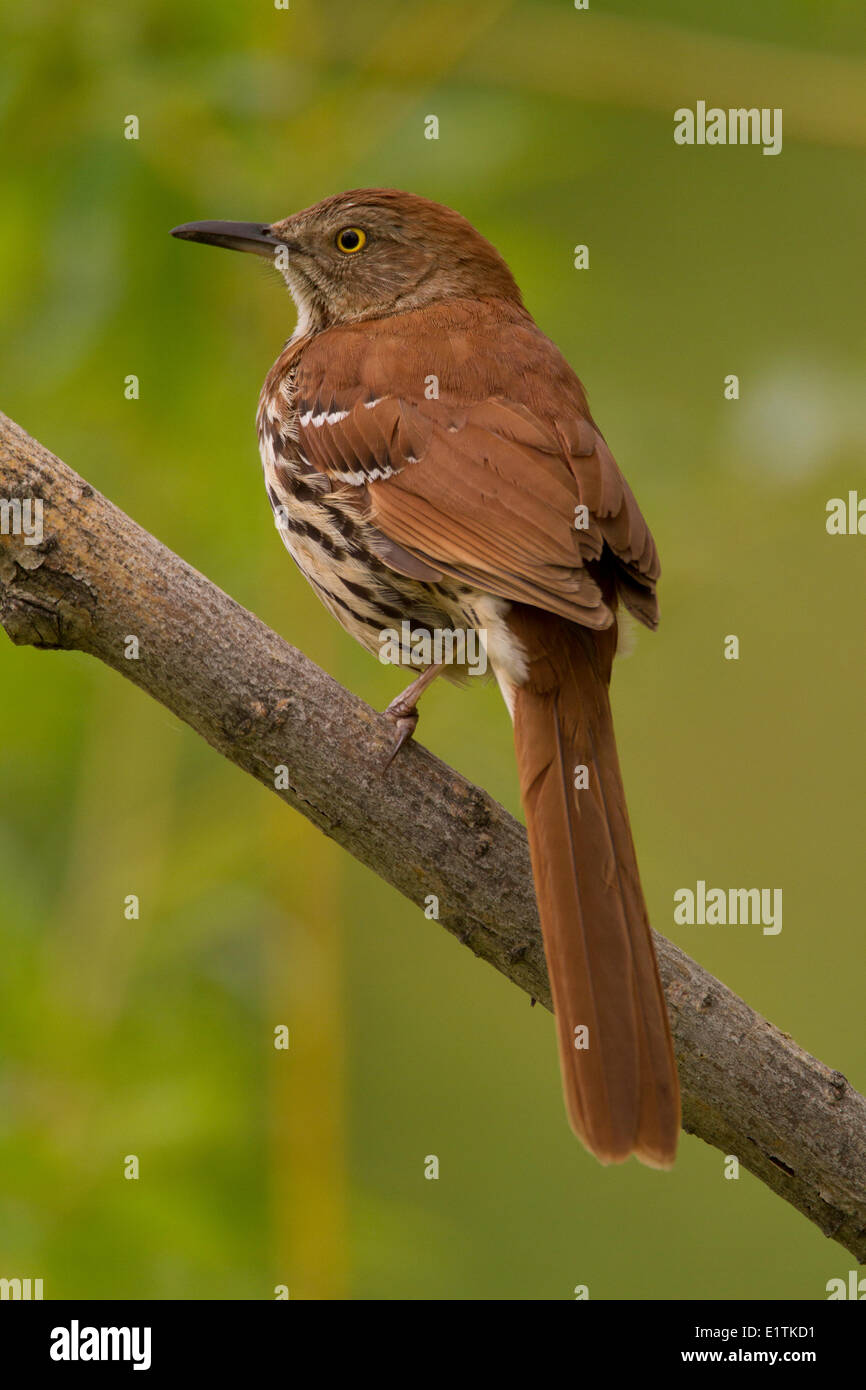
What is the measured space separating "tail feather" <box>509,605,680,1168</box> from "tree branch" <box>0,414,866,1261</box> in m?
0.13

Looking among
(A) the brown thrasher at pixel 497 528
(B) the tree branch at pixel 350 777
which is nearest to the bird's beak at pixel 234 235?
(A) the brown thrasher at pixel 497 528

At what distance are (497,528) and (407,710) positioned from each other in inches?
16.1

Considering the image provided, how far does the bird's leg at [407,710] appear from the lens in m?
3.03

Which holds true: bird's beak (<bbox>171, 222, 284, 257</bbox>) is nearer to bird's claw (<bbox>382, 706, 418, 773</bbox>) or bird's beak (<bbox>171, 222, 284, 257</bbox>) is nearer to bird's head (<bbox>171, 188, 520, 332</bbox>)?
bird's head (<bbox>171, 188, 520, 332</bbox>)

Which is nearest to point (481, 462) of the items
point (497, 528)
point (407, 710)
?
point (497, 528)

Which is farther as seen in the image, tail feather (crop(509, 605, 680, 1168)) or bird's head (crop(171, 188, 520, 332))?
bird's head (crop(171, 188, 520, 332))

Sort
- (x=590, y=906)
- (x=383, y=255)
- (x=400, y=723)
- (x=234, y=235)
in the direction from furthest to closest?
(x=383, y=255) → (x=234, y=235) → (x=400, y=723) → (x=590, y=906)

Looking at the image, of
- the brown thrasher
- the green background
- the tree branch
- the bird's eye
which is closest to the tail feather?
the brown thrasher

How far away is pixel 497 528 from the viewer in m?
3.25

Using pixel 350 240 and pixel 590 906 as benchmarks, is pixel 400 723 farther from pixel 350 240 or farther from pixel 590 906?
pixel 350 240

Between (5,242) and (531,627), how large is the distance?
149 cm

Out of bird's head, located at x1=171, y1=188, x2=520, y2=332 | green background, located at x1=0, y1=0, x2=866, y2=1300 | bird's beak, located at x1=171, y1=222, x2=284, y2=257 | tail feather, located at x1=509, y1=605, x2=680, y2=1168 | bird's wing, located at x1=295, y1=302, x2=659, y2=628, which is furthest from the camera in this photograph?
bird's head, located at x1=171, y1=188, x2=520, y2=332

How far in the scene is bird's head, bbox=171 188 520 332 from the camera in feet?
13.4

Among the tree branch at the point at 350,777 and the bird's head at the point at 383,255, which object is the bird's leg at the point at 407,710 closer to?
the tree branch at the point at 350,777
